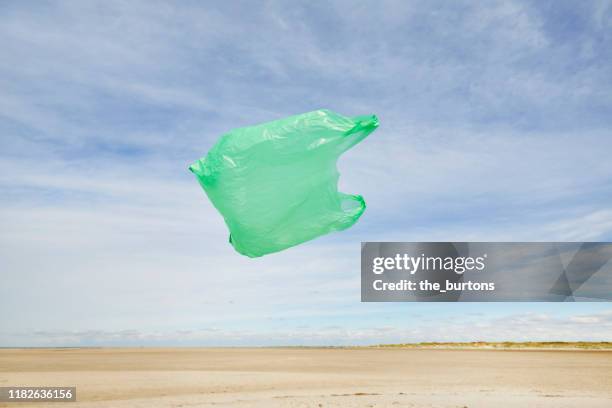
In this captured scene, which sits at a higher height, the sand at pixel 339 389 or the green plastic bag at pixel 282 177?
the green plastic bag at pixel 282 177

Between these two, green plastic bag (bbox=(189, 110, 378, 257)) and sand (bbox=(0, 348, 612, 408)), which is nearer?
green plastic bag (bbox=(189, 110, 378, 257))

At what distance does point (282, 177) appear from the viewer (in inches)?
242

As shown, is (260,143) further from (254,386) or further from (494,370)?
(494,370)

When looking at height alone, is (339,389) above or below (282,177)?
below

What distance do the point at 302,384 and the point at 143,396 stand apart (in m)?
4.85

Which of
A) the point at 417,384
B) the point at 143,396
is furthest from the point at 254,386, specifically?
the point at 417,384

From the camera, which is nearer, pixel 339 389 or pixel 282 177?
pixel 282 177

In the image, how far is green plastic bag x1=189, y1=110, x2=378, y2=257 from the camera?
6027 millimetres

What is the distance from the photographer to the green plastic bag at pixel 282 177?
603 centimetres

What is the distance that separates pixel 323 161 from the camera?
20.2 feet

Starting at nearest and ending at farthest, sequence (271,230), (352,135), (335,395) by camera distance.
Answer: (352,135), (271,230), (335,395)

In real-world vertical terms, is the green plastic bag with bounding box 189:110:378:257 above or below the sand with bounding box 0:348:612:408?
above

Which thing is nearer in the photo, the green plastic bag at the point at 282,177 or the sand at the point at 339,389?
the green plastic bag at the point at 282,177

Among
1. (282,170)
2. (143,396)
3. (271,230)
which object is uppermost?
(282,170)
